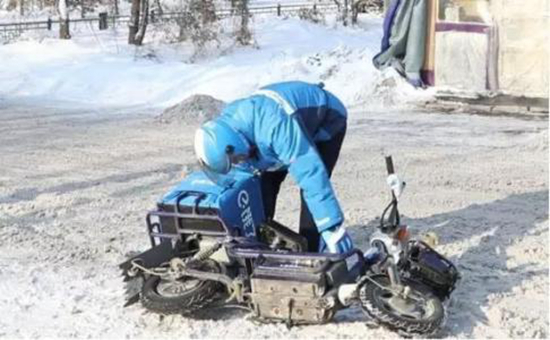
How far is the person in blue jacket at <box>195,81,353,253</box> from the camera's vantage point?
4871mm

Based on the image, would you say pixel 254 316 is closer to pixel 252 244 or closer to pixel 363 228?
pixel 252 244

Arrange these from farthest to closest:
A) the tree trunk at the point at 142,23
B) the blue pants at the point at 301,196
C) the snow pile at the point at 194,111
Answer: the tree trunk at the point at 142,23, the snow pile at the point at 194,111, the blue pants at the point at 301,196

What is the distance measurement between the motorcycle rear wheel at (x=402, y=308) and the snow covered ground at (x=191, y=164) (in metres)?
0.16

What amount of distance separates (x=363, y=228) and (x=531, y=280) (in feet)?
5.23

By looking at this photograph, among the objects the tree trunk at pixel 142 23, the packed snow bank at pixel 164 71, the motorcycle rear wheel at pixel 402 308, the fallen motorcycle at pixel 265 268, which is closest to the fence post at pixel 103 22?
the packed snow bank at pixel 164 71

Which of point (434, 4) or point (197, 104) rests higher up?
point (434, 4)

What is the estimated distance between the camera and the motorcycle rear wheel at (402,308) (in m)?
4.57

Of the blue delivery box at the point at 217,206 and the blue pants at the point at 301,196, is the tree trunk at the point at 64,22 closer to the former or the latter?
the blue pants at the point at 301,196

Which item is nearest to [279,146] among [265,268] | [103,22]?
[265,268]

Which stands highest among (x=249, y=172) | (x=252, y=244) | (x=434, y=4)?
(x=434, y=4)

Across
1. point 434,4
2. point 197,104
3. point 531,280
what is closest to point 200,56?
point 434,4

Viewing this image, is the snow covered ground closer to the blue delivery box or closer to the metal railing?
the blue delivery box

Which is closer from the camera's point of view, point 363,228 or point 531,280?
point 531,280

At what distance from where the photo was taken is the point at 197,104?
42.4ft
